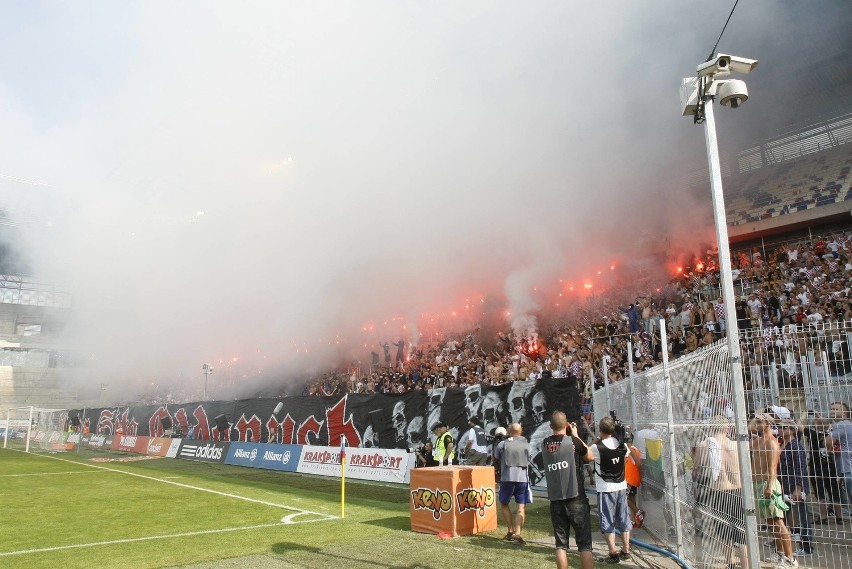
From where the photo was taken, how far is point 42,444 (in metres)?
32.7

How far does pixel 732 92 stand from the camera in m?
5.35

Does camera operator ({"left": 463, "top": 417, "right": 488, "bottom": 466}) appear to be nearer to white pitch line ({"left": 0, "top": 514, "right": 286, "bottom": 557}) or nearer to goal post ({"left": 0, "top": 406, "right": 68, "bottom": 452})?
white pitch line ({"left": 0, "top": 514, "right": 286, "bottom": 557})

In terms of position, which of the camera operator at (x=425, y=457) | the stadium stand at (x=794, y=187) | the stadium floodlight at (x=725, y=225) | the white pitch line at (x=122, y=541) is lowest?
the white pitch line at (x=122, y=541)

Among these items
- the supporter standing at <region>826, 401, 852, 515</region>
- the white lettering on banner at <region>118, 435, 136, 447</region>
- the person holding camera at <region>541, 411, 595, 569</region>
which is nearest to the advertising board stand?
the person holding camera at <region>541, 411, 595, 569</region>

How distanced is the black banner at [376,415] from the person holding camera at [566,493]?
6975 millimetres

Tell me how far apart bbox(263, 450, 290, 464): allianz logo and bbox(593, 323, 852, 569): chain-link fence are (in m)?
14.6

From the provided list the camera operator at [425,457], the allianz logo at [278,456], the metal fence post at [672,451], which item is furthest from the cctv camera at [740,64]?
the allianz logo at [278,456]

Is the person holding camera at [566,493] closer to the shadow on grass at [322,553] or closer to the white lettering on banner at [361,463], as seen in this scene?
the shadow on grass at [322,553]

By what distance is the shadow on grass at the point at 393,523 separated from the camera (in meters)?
9.66

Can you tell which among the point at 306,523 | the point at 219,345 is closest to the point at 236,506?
the point at 306,523

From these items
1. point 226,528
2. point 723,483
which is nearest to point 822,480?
point 723,483

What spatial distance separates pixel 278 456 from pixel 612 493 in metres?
14.8

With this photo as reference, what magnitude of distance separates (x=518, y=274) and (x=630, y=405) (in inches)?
814

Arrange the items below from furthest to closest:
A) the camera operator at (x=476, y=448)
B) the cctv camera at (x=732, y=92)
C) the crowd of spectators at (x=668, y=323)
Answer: the crowd of spectators at (x=668, y=323) → the camera operator at (x=476, y=448) → the cctv camera at (x=732, y=92)
